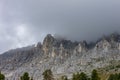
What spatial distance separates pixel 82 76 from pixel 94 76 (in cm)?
277

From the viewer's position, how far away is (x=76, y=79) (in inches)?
3371

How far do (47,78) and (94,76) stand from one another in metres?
13.2

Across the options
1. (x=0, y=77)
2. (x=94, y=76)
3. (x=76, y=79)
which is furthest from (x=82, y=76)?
(x=0, y=77)

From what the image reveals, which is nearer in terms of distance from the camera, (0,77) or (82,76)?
(0,77)

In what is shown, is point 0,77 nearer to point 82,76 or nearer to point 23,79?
point 23,79

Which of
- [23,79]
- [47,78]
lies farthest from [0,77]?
[47,78]

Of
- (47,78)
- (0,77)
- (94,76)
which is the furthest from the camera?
(47,78)

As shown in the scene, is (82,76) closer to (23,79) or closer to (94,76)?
(94,76)

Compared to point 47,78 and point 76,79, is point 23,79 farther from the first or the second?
point 76,79

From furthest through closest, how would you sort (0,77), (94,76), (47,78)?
(47,78) < (94,76) < (0,77)

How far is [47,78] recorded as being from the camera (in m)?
82.9

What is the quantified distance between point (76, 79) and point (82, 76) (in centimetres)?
941

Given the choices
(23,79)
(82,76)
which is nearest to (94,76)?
(82,76)

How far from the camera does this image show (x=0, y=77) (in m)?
67.8
